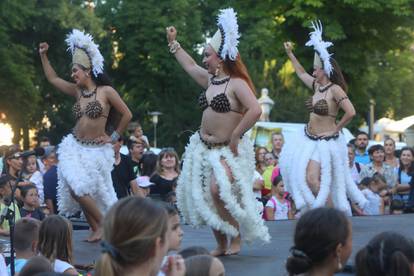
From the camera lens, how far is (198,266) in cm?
442

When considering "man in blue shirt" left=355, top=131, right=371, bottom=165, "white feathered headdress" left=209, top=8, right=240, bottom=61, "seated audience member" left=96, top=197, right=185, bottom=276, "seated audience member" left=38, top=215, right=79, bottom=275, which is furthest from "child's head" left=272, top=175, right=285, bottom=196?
"seated audience member" left=96, top=197, right=185, bottom=276

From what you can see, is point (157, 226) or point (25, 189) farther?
point (25, 189)

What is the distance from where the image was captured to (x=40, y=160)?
14.2m

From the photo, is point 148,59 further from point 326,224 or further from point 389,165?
point 326,224

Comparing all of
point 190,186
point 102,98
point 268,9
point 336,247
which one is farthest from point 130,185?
point 268,9

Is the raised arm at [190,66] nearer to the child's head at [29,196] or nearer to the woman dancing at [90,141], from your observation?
the woman dancing at [90,141]

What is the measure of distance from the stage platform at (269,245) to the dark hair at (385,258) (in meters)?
2.80

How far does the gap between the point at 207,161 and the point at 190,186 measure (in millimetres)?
264

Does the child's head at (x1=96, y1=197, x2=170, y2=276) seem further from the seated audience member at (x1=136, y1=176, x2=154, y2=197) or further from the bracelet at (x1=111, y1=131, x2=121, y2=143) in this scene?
the seated audience member at (x1=136, y1=176, x2=154, y2=197)

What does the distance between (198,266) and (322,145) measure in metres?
5.91

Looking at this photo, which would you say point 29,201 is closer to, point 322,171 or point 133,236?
point 322,171

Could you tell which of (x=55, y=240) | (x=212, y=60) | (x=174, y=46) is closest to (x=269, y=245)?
(x=212, y=60)

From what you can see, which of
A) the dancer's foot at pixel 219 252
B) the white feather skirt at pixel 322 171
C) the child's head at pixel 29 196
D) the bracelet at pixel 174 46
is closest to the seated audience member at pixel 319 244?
the dancer's foot at pixel 219 252

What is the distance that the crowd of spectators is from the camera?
3924mm
